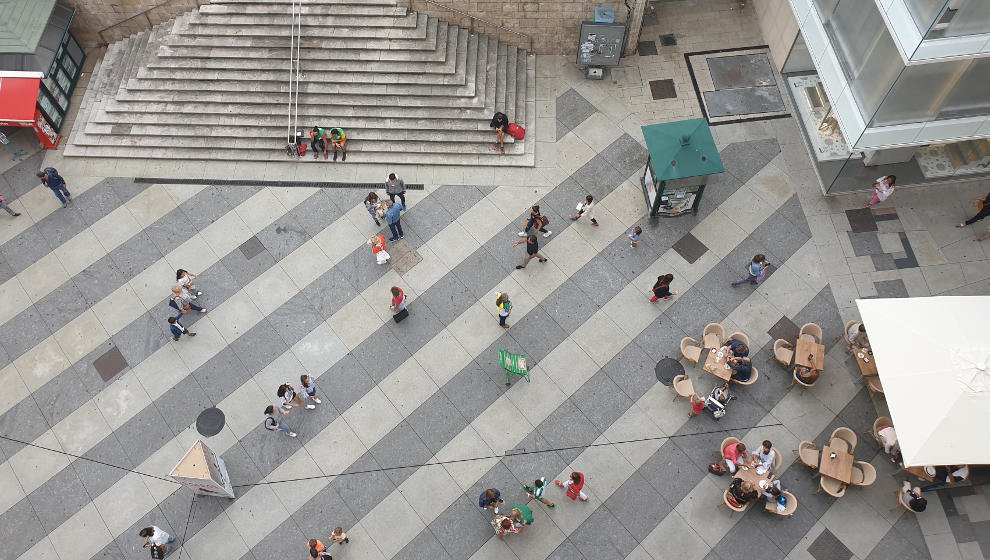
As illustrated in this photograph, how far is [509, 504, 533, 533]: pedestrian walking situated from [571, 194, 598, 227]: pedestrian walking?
8.07 meters

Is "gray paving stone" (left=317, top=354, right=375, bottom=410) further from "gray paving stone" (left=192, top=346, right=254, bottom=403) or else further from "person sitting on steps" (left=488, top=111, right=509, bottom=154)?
"person sitting on steps" (left=488, top=111, right=509, bottom=154)

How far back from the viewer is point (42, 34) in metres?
19.9

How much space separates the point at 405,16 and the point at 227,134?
6.54 metres

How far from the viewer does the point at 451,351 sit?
678 inches

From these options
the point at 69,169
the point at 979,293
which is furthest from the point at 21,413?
the point at 979,293

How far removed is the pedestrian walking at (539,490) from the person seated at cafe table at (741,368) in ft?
17.3

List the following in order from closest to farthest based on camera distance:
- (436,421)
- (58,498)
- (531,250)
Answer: (58,498), (436,421), (531,250)

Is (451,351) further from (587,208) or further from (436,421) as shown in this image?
(587,208)

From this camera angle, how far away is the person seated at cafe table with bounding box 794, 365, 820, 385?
631 inches

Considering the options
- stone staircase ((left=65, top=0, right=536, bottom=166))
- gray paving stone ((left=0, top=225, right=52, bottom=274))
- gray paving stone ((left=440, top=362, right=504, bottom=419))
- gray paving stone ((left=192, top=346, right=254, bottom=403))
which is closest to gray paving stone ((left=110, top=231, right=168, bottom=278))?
gray paving stone ((left=0, top=225, right=52, bottom=274))

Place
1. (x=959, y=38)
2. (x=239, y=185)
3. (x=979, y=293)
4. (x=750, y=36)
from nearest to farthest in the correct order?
1. (x=959, y=38)
2. (x=979, y=293)
3. (x=239, y=185)
4. (x=750, y=36)

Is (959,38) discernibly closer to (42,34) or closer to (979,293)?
(979,293)

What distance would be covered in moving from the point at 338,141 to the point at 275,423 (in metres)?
8.51

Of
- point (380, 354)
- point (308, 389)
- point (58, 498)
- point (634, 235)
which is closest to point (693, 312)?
point (634, 235)
